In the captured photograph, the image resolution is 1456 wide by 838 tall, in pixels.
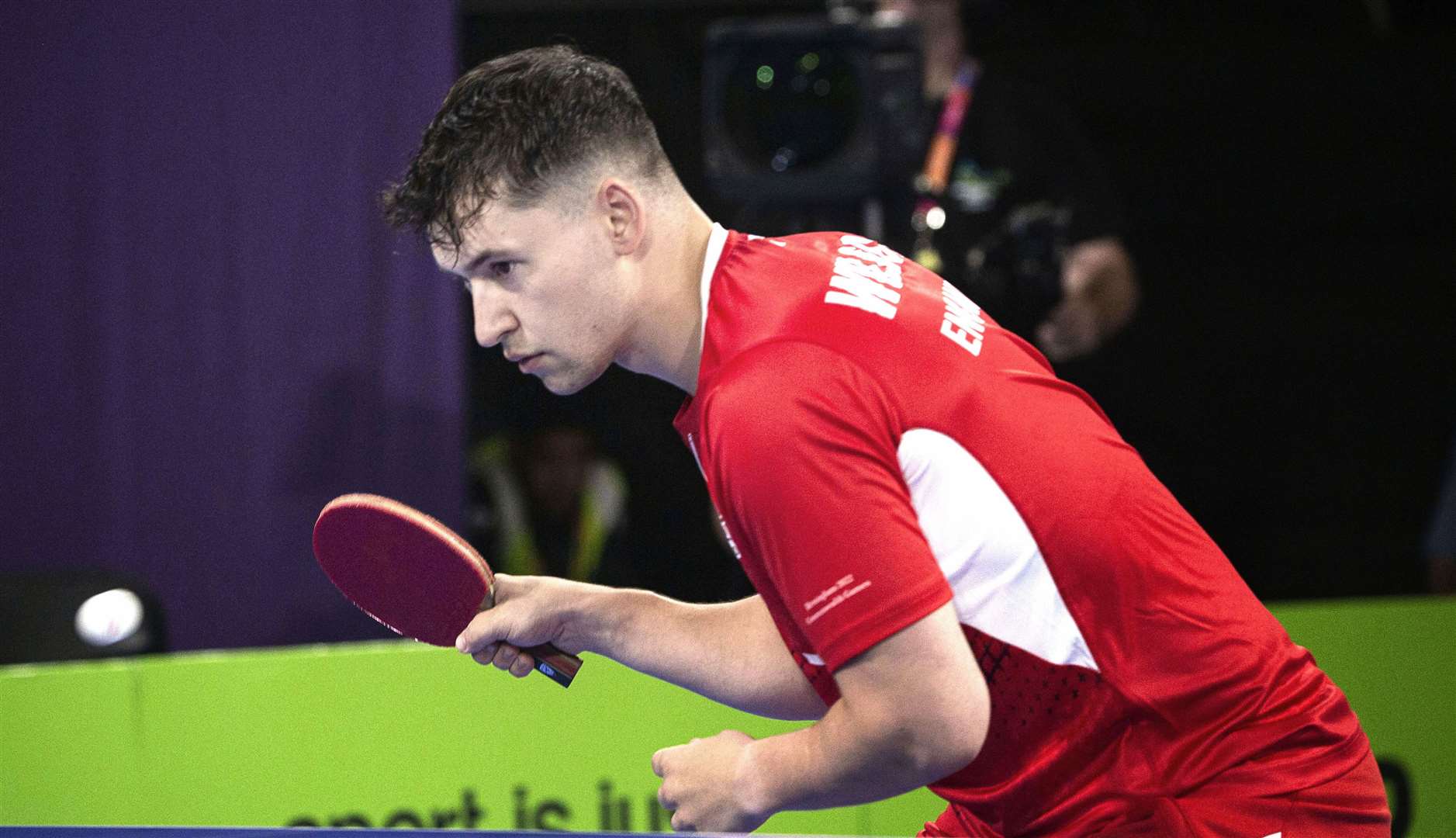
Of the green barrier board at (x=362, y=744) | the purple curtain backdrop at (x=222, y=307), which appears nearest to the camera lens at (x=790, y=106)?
the purple curtain backdrop at (x=222, y=307)

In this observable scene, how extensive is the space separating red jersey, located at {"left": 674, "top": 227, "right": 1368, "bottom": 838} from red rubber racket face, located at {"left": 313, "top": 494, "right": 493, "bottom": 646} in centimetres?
37

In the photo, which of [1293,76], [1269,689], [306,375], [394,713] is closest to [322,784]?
[394,713]

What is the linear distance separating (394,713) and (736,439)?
1.82 meters

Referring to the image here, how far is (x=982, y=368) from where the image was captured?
174 centimetres

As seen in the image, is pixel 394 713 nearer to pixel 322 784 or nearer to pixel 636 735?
pixel 322 784

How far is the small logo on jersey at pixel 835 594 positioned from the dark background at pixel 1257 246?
4672 millimetres

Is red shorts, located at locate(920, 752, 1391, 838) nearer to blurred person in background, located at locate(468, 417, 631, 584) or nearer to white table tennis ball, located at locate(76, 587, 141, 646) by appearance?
white table tennis ball, located at locate(76, 587, 141, 646)

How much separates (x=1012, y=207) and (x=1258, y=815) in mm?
2567

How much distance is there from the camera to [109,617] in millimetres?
3600

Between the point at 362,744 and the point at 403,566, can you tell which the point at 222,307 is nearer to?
the point at 362,744

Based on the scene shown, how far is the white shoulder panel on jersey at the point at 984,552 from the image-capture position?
1.66m

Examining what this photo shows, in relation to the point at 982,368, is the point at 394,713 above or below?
below

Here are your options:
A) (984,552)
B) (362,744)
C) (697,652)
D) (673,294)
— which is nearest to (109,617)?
(362,744)

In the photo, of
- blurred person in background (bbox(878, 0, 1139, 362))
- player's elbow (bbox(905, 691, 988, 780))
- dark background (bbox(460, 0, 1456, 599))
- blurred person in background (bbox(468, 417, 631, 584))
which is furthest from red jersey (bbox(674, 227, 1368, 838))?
dark background (bbox(460, 0, 1456, 599))
